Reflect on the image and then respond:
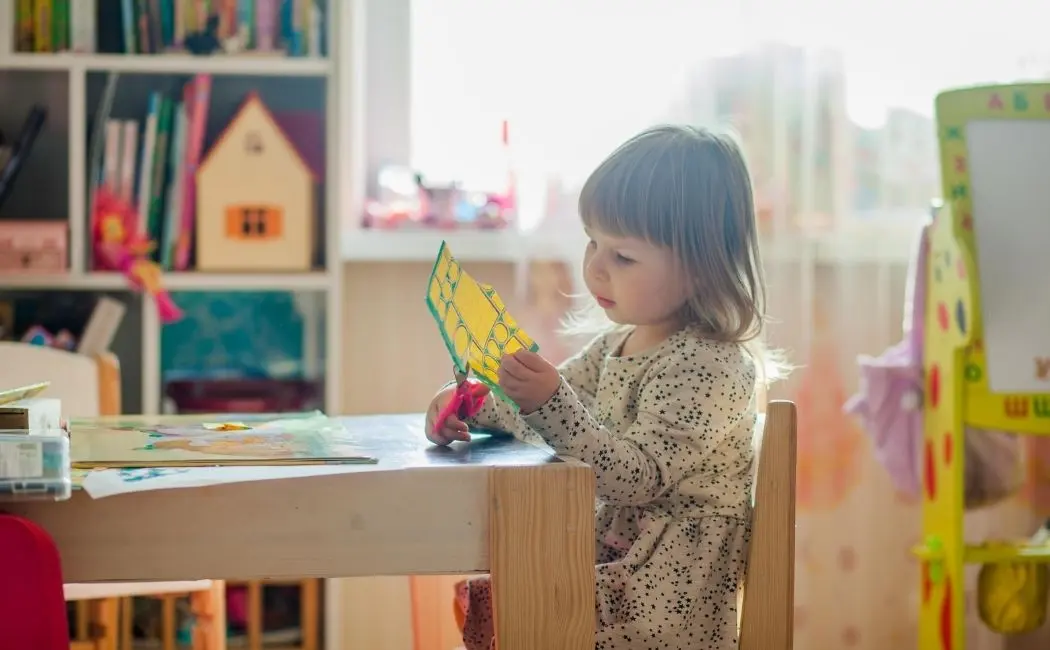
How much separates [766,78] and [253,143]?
3.00 feet

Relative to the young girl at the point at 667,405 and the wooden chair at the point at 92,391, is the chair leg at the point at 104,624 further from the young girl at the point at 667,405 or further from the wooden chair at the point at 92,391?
the young girl at the point at 667,405

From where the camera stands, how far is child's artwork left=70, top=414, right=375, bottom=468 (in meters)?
1.01

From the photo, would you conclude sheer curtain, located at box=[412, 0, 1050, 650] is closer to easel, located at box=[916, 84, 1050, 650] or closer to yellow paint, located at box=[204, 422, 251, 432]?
easel, located at box=[916, 84, 1050, 650]

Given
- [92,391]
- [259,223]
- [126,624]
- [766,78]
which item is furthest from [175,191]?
[766,78]

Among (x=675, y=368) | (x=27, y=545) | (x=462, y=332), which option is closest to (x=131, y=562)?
(x=27, y=545)

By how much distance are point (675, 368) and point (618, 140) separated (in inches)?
42.6

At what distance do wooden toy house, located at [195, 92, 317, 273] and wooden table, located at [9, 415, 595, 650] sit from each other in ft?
3.87

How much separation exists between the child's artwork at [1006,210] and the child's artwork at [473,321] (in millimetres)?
1008

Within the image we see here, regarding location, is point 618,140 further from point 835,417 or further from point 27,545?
point 27,545

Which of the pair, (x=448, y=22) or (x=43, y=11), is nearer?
(x=43, y=11)

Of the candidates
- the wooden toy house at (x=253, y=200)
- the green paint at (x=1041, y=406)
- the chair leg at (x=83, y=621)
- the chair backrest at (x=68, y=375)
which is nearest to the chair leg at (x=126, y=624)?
the chair leg at (x=83, y=621)

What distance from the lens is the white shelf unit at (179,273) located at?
2.02 m

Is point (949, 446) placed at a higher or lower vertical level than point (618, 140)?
lower

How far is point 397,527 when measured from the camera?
938mm
